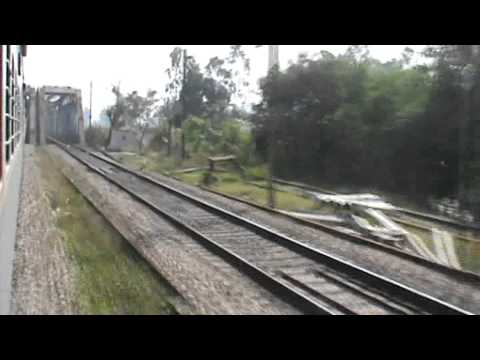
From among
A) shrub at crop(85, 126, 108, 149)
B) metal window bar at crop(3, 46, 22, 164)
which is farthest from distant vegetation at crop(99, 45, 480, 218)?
shrub at crop(85, 126, 108, 149)

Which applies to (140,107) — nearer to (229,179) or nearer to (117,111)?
(117,111)

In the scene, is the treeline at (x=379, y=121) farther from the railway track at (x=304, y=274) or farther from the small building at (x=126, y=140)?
the small building at (x=126, y=140)

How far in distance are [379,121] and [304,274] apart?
1010cm

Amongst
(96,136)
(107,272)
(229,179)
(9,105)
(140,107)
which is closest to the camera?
(107,272)

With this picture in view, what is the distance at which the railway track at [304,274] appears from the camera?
510cm

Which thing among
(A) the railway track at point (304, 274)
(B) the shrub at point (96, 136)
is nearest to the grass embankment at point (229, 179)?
(A) the railway track at point (304, 274)

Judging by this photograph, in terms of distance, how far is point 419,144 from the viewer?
42.8 feet

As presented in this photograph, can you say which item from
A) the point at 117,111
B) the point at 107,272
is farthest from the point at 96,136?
the point at 107,272

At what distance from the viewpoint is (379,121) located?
1518cm

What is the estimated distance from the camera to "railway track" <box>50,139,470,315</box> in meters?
5.10

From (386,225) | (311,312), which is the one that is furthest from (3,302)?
(386,225)

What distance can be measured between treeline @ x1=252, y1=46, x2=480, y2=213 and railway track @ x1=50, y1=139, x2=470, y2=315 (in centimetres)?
556

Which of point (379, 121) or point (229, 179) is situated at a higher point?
point (379, 121)

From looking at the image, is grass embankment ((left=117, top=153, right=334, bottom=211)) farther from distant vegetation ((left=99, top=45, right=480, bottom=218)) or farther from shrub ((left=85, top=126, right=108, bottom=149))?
shrub ((left=85, top=126, right=108, bottom=149))
